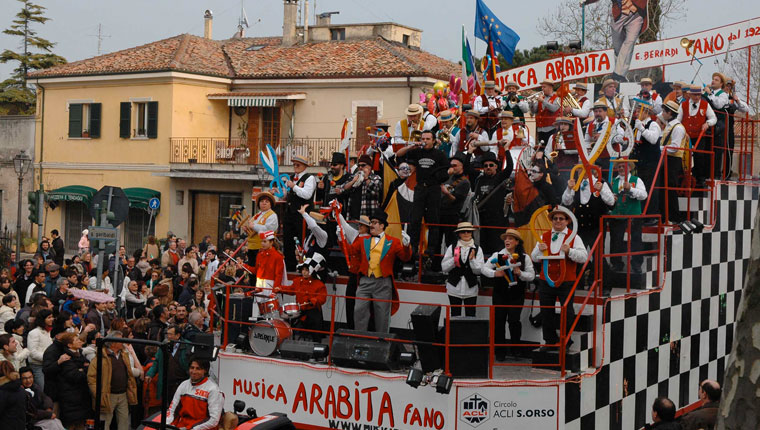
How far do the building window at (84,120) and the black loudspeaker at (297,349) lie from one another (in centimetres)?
2866

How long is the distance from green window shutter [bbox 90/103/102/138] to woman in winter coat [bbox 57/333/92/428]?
1088 inches

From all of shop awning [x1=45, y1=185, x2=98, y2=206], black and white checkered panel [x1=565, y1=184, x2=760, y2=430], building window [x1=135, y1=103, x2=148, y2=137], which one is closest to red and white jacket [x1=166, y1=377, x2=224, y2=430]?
black and white checkered panel [x1=565, y1=184, x2=760, y2=430]

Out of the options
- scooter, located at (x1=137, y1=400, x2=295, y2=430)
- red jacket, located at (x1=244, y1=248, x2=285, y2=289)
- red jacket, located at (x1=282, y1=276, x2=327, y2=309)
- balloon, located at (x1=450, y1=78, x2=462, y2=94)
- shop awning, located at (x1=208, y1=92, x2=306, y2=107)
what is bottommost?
scooter, located at (x1=137, y1=400, x2=295, y2=430)

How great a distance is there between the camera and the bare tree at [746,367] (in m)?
3.25

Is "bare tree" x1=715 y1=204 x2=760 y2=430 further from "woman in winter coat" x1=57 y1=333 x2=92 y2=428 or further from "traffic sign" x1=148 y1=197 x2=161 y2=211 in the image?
"traffic sign" x1=148 y1=197 x2=161 y2=211

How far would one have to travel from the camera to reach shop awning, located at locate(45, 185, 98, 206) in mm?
37353

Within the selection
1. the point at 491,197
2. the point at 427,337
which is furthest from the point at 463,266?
the point at 491,197

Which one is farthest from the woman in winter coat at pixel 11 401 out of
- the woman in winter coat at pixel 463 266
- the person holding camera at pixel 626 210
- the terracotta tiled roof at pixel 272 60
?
the terracotta tiled roof at pixel 272 60

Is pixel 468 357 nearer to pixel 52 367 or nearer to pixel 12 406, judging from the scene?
pixel 12 406

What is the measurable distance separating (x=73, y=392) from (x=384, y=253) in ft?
13.2

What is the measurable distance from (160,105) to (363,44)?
8.14 metres

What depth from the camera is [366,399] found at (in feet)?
33.6

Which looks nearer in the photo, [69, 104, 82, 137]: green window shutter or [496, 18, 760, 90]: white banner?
[496, 18, 760, 90]: white banner

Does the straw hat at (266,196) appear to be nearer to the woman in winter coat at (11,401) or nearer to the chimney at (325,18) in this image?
the woman in winter coat at (11,401)
